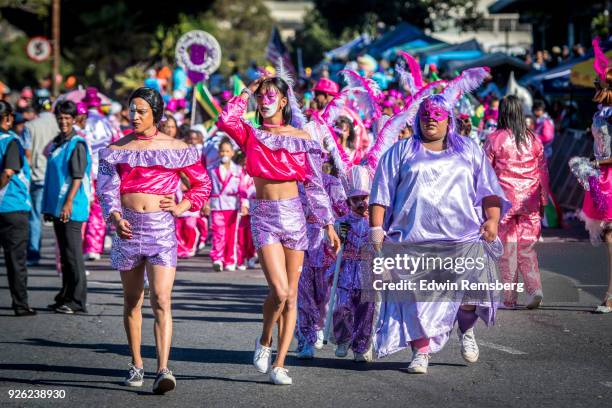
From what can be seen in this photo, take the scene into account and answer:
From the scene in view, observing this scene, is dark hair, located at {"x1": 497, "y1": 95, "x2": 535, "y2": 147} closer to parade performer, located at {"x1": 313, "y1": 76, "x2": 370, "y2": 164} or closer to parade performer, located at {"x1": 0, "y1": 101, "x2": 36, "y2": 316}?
parade performer, located at {"x1": 313, "y1": 76, "x2": 370, "y2": 164}

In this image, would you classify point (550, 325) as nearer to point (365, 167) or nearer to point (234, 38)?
point (365, 167)

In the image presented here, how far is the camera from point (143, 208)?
727cm

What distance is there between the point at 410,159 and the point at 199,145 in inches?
345

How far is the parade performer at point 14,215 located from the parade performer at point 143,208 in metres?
3.20

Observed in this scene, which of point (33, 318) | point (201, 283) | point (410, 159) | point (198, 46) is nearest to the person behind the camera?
point (410, 159)

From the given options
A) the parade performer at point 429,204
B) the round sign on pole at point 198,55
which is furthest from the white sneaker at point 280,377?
the round sign on pole at point 198,55

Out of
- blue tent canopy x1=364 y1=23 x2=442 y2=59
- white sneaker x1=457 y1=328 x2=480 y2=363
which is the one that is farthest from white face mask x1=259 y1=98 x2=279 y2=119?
blue tent canopy x1=364 y1=23 x2=442 y2=59

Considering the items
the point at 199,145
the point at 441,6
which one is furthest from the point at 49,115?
the point at 441,6

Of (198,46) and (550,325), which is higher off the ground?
(198,46)

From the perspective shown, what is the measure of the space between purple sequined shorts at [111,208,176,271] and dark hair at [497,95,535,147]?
4.07 m

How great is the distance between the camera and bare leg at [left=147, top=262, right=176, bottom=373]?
23.4 ft

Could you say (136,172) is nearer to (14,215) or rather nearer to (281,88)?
(281,88)

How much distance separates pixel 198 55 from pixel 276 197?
14.6 m

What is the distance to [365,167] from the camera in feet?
27.8
